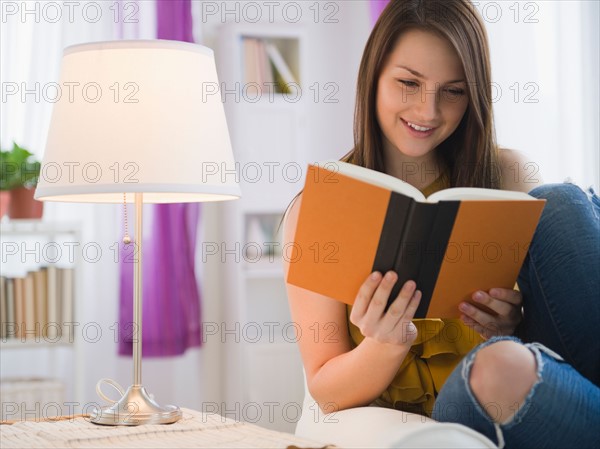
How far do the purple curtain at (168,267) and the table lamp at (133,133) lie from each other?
182cm

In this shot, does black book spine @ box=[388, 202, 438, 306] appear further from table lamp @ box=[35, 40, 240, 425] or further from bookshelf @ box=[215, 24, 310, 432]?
bookshelf @ box=[215, 24, 310, 432]

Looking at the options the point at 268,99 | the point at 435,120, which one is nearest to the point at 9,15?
the point at 268,99

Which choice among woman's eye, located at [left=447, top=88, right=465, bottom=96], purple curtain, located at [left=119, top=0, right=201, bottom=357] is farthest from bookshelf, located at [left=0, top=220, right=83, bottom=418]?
woman's eye, located at [left=447, top=88, right=465, bottom=96]

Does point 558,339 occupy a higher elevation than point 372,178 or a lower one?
lower

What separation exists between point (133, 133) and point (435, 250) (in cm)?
60

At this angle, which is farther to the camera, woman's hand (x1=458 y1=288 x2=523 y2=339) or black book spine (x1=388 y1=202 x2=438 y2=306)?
woman's hand (x1=458 y1=288 x2=523 y2=339)

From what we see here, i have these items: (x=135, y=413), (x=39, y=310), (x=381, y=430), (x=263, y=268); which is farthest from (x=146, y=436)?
(x=263, y=268)

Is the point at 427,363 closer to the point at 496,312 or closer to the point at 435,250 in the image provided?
the point at 496,312

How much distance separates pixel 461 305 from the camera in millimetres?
1371

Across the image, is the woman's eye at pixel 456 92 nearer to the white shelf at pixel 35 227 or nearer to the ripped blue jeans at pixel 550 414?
the ripped blue jeans at pixel 550 414

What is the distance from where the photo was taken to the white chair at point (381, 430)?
1074 millimetres

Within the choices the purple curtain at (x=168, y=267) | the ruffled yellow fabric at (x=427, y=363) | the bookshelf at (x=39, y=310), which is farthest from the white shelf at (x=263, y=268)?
the ruffled yellow fabric at (x=427, y=363)

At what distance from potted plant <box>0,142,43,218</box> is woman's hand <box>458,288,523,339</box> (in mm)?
1922

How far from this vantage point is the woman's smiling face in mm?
1676
